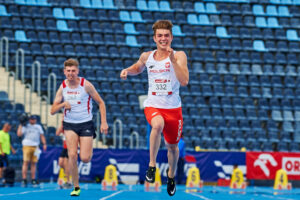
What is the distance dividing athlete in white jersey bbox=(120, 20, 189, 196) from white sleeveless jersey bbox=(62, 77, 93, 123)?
1614 millimetres

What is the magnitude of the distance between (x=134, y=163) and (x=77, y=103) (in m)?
10.4

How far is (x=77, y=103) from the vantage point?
9383 millimetres

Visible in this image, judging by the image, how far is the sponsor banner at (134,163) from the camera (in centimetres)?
1894

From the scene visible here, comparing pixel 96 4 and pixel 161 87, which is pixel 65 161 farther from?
pixel 96 4

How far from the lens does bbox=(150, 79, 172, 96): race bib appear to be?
7754 millimetres

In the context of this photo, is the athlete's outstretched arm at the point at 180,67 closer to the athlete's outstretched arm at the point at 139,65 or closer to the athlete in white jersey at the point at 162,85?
the athlete in white jersey at the point at 162,85

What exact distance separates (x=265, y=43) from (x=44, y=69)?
12.3m

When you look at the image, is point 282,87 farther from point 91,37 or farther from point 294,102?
point 91,37

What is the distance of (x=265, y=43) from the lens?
31.4 metres

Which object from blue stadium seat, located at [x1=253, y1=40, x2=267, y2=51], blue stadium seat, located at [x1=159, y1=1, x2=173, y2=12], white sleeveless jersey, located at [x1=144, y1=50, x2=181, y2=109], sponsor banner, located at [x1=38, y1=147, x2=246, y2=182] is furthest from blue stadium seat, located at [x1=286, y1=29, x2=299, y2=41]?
white sleeveless jersey, located at [x1=144, y1=50, x2=181, y2=109]

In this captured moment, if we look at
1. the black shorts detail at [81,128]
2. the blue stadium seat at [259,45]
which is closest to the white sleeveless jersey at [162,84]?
the black shorts detail at [81,128]

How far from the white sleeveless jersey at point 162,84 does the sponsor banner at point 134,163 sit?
11.4m

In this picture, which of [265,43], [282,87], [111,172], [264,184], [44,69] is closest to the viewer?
[111,172]

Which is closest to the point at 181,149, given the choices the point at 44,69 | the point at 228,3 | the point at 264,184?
the point at 264,184
